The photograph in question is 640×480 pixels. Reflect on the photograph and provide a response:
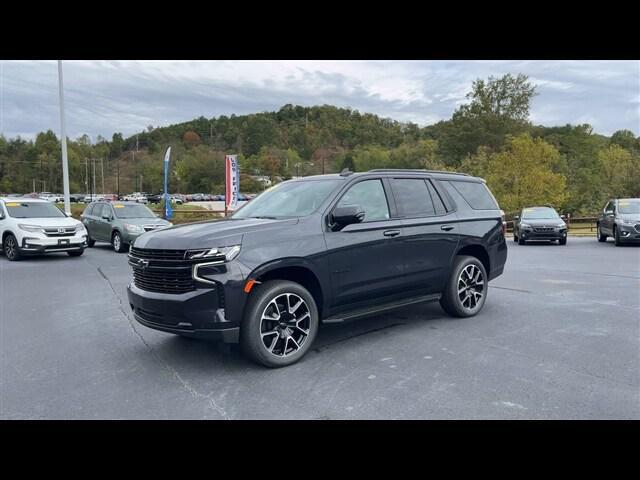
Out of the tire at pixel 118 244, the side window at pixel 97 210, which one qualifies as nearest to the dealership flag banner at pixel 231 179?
the side window at pixel 97 210

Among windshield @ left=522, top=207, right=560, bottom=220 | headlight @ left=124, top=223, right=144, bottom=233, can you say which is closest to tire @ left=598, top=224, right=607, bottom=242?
windshield @ left=522, top=207, right=560, bottom=220

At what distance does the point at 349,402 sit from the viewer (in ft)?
12.2

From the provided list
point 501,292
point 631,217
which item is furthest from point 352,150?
point 501,292

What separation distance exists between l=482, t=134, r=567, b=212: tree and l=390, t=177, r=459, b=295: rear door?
111 ft

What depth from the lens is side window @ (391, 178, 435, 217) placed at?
583 centimetres

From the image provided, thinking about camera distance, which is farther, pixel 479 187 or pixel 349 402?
pixel 479 187

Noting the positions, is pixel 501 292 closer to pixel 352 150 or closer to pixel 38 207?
pixel 38 207

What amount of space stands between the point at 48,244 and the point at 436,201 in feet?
36.5

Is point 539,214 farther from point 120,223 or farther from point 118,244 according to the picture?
point 118,244

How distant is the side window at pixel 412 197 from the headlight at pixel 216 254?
2318 mm

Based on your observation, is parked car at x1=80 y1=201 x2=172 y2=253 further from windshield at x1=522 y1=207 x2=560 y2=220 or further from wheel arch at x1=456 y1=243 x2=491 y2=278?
windshield at x1=522 y1=207 x2=560 y2=220

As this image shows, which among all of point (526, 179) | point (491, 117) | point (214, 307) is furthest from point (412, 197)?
point (491, 117)

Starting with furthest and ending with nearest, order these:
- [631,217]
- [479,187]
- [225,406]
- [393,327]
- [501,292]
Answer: [631,217]
[501,292]
[479,187]
[393,327]
[225,406]
